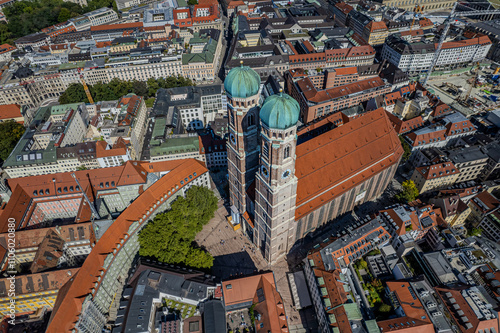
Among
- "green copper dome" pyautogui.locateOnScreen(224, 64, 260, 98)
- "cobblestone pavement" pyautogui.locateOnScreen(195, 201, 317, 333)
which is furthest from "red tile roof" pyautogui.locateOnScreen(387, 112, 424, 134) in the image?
"green copper dome" pyautogui.locateOnScreen(224, 64, 260, 98)

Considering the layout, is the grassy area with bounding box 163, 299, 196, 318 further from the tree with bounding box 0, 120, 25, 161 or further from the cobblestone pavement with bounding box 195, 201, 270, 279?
the tree with bounding box 0, 120, 25, 161

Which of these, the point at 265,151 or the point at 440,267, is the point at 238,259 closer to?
the point at 265,151

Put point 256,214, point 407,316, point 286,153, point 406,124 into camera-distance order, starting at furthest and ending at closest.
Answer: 1. point 406,124
2. point 256,214
3. point 407,316
4. point 286,153

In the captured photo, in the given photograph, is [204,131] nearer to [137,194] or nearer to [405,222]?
[137,194]

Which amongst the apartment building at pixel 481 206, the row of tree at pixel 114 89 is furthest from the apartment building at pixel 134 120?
the apartment building at pixel 481 206

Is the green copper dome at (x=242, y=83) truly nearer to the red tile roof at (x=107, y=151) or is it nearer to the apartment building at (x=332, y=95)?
the red tile roof at (x=107, y=151)

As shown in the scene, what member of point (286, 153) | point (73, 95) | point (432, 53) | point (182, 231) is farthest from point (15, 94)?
point (432, 53)
